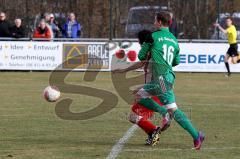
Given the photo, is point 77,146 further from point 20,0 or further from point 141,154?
point 20,0

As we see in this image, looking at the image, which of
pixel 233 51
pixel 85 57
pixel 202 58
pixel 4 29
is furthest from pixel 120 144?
pixel 4 29

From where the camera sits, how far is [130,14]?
108 ft

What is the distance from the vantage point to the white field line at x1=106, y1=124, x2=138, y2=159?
10383 millimetres

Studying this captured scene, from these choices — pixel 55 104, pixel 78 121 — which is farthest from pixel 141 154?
pixel 55 104

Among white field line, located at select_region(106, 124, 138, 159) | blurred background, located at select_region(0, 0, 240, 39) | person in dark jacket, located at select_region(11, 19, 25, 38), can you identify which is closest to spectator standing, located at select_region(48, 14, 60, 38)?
person in dark jacket, located at select_region(11, 19, 25, 38)

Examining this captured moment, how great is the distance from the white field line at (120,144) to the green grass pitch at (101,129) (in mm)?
78

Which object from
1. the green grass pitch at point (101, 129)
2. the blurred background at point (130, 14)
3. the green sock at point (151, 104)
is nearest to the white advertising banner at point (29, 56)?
the blurred background at point (130, 14)

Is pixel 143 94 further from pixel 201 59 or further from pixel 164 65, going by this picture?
pixel 201 59

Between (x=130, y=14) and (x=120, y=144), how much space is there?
21966 millimetres

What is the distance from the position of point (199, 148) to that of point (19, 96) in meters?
9.26

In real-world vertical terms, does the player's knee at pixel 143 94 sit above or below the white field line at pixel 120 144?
above

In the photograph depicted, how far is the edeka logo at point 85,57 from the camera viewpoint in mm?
28281

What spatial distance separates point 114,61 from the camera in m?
28.2

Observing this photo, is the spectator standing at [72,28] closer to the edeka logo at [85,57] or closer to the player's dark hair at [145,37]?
the edeka logo at [85,57]
